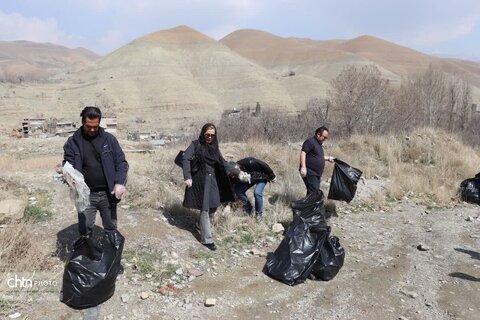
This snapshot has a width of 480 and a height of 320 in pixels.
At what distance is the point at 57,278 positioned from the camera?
410 centimetres

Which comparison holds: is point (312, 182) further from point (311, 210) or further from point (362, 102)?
point (362, 102)

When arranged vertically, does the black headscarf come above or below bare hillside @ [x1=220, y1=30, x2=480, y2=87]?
below

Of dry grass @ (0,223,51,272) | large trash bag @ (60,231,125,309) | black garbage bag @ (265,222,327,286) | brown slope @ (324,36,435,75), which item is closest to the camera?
large trash bag @ (60,231,125,309)

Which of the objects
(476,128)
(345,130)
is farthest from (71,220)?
(476,128)

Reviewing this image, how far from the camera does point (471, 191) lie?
8.45 metres

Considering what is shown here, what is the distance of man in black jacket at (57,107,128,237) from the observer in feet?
12.8

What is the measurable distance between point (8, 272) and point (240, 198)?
133 inches

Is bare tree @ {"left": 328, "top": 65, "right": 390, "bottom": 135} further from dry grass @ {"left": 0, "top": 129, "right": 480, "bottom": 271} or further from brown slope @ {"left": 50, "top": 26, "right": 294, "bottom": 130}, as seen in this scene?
brown slope @ {"left": 50, "top": 26, "right": 294, "bottom": 130}

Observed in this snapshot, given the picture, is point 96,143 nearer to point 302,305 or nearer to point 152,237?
point 152,237

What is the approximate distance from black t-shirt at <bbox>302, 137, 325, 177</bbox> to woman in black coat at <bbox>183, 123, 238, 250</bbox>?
1.47 meters

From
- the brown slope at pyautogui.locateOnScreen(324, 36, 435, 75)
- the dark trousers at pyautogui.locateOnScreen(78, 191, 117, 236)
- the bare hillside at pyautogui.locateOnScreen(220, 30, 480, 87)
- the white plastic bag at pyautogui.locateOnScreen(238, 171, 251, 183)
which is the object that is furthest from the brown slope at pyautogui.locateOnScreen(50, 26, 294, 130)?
the brown slope at pyautogui.locateOnScreen(324, 36, 435, 75)

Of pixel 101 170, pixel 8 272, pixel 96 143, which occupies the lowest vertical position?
pixel 8 272

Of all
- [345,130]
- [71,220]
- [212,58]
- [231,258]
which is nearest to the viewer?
[231,258]

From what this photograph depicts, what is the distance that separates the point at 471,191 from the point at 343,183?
348 centimetres
